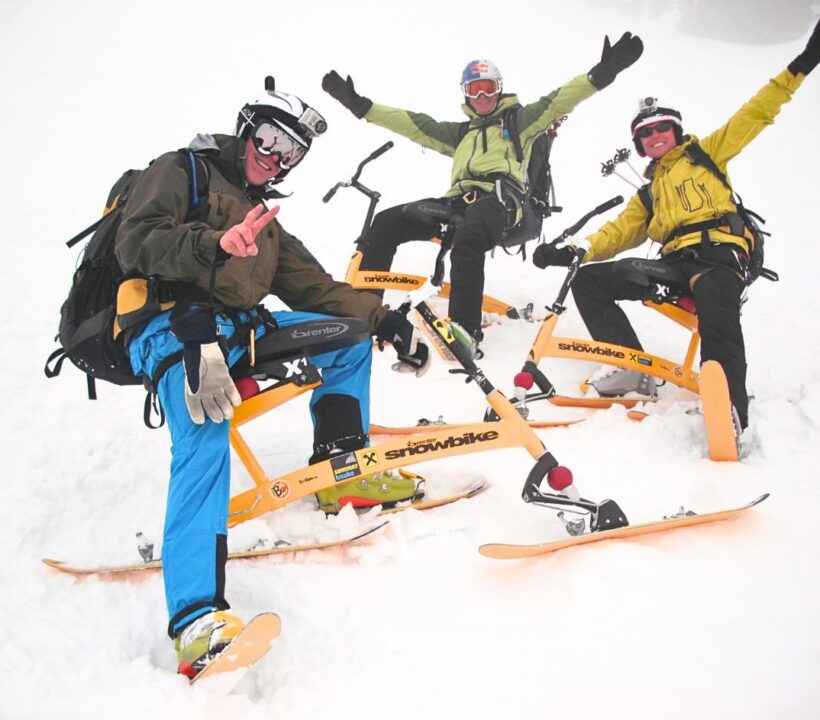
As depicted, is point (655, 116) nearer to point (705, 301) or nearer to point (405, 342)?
point (705, 301)

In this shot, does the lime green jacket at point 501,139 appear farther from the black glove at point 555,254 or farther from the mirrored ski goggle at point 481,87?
the black glove at point 555,254

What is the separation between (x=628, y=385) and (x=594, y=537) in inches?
110

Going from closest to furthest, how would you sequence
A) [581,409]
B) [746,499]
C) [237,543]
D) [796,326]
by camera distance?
1. [237,543]
2. [746,499]
3. [581,409]
4. [796,326]

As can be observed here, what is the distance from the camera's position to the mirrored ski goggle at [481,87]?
6.45 meters

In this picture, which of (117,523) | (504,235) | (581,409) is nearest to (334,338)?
(117,523)

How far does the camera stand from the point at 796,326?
6352mm

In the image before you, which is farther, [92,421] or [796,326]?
[796,326]

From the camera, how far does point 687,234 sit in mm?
5309

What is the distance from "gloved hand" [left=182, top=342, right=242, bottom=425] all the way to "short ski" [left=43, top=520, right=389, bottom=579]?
73 cm

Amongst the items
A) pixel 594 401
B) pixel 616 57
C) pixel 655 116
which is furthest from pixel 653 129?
pixel 594 401

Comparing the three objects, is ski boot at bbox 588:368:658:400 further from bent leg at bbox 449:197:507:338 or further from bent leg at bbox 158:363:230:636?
bent leg at bbox 158:363:230:636

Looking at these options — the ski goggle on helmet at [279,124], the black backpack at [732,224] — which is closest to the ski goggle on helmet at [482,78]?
the black backpack at [732,224]

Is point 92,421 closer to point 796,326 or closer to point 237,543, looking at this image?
point 237,543

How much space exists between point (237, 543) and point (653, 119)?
4833 mm
